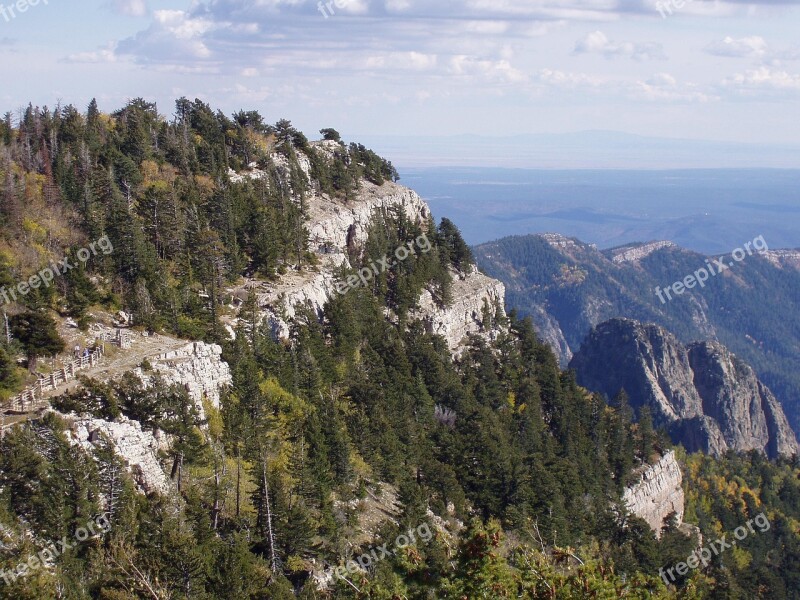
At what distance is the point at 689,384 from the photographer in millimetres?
176375

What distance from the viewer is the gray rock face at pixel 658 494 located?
252 feet

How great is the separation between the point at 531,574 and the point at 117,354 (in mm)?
27144

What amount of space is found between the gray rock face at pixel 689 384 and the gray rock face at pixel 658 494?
77.9 meters

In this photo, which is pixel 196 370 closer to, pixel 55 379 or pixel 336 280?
pixel 55 379

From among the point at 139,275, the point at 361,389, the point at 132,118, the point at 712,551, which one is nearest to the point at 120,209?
the point at 139,275

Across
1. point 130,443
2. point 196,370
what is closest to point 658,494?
point 196,370

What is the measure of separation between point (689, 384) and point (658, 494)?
103 m

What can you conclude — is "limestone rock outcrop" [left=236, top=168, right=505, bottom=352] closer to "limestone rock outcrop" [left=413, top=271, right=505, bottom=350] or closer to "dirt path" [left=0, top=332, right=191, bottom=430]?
"limestone rock outcrop" [left=413, top=271, right=505, bottom=350]

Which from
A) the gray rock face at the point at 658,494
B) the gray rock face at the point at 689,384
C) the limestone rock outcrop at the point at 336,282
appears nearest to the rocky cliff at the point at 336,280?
the limestone rock outcrop at the point at 336,282

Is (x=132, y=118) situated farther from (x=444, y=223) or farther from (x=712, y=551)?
(x=712, y=551)

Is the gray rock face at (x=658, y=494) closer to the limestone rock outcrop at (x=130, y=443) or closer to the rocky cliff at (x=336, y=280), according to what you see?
the rocky cliff at (x=336, y=280)

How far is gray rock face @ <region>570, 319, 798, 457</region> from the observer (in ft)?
558

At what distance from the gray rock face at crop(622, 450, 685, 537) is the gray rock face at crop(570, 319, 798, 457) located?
77.9m

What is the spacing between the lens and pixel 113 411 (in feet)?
115
